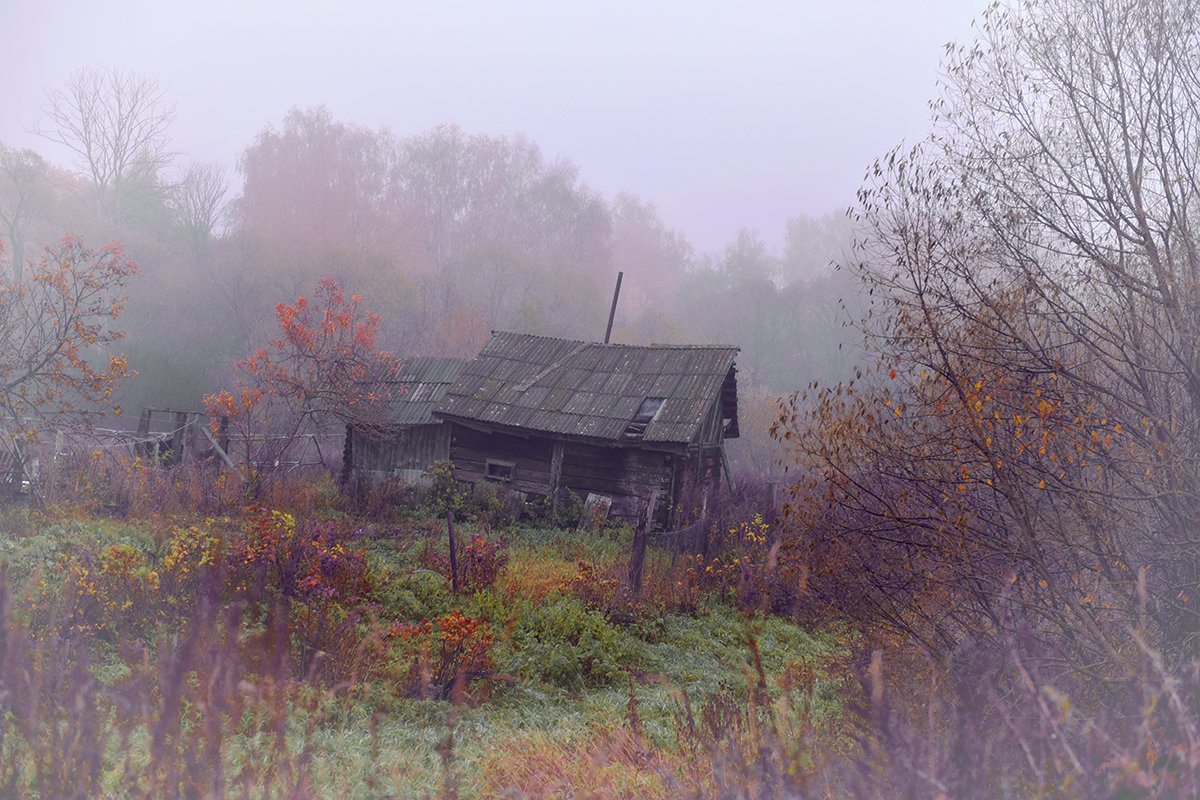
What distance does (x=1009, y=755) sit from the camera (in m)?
4.05

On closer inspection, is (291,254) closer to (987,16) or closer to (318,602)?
(318,602)

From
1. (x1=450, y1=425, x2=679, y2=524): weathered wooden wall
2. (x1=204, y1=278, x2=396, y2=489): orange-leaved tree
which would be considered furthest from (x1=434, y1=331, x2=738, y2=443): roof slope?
(x1=204, y1=278, x2=396, y2=489): orange-leaved tree

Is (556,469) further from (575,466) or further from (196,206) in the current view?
(196,206)

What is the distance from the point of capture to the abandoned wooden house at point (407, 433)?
55.8 feet

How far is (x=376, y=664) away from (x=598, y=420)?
30.7 feet

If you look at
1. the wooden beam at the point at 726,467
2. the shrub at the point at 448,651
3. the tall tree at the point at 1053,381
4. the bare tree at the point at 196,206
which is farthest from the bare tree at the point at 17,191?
the tall tree at the point at 1053,381

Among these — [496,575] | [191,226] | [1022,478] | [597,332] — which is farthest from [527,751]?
[191,226]

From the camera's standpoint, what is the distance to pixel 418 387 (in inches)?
712

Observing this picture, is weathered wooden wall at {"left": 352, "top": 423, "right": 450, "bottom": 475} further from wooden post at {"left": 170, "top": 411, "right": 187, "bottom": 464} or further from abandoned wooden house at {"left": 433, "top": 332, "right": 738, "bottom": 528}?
wooden post at {"left": 170, "top": 411, "right": 187, "bottom": 464}

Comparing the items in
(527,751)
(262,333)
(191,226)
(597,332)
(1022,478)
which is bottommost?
(527,751)

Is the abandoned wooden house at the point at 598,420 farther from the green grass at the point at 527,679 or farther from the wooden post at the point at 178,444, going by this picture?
the wooden post at the point at 178,444

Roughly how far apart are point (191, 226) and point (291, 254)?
21.0ft

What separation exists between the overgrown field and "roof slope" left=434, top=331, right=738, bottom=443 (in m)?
3.08

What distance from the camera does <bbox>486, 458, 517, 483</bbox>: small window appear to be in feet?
Answer: 52.9
